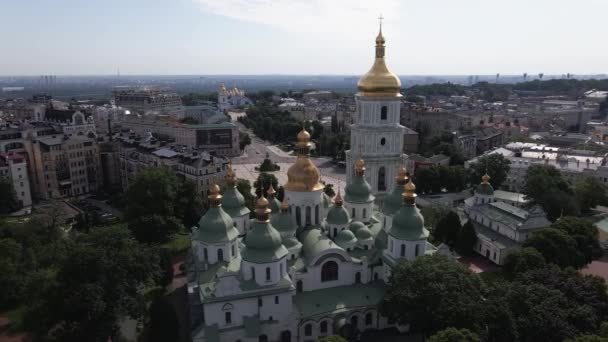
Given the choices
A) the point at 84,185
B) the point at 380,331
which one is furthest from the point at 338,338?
the point at 84,185

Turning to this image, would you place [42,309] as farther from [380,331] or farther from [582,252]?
[582,252]

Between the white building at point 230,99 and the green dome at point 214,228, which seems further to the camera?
the white building at point 230,99

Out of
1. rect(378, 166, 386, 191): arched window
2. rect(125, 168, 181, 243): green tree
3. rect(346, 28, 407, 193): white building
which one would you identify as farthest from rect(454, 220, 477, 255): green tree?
rect(125, 168, 181, 243): green tree

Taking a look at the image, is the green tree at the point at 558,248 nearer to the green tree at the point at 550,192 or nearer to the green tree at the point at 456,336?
the green tree at the point at 550,192

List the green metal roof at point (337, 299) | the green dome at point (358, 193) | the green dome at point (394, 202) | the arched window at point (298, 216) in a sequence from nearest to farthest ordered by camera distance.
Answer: the green metal roof at point (337, 299), the arched window at point (298, 216), the green dome at point (394, 202), the green dome at point (358, 193)

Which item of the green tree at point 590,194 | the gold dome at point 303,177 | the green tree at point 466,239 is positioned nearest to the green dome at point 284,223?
the gold dome at point 303,177

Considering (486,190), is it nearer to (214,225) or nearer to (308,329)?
(308,329)
